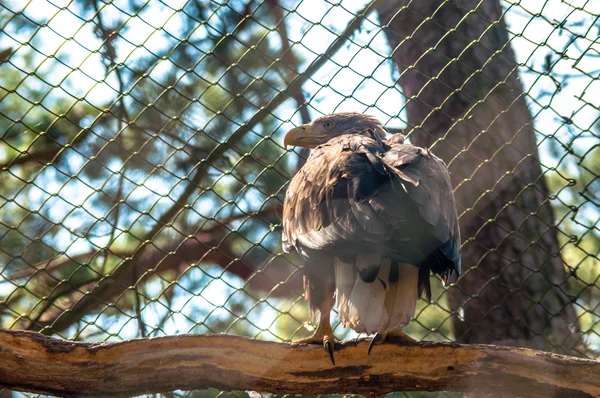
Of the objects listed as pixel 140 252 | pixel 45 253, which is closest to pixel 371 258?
pixel 140 252

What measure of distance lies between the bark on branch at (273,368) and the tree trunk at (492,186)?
126cm

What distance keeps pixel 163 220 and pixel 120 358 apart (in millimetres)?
1073

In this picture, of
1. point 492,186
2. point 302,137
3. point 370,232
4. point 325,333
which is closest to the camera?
point 370,232

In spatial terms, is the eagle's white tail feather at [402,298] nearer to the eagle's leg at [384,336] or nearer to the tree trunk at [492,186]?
the eagle's leg at [384,336]

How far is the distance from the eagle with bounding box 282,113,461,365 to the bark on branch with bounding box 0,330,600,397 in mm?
102

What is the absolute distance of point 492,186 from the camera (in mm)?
3963

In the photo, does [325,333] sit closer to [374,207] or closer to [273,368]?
[273,368]

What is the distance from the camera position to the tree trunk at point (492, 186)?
3943 mm

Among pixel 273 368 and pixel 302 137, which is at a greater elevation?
pixel 302 137

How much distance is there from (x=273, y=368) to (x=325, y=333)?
1.09 ft

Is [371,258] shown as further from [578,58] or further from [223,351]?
[578,58]

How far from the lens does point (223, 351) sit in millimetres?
2551

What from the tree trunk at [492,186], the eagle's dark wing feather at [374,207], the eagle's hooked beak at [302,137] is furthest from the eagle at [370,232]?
the tree trunk at [492,186]

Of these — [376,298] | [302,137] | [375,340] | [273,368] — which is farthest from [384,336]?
[302,137]
